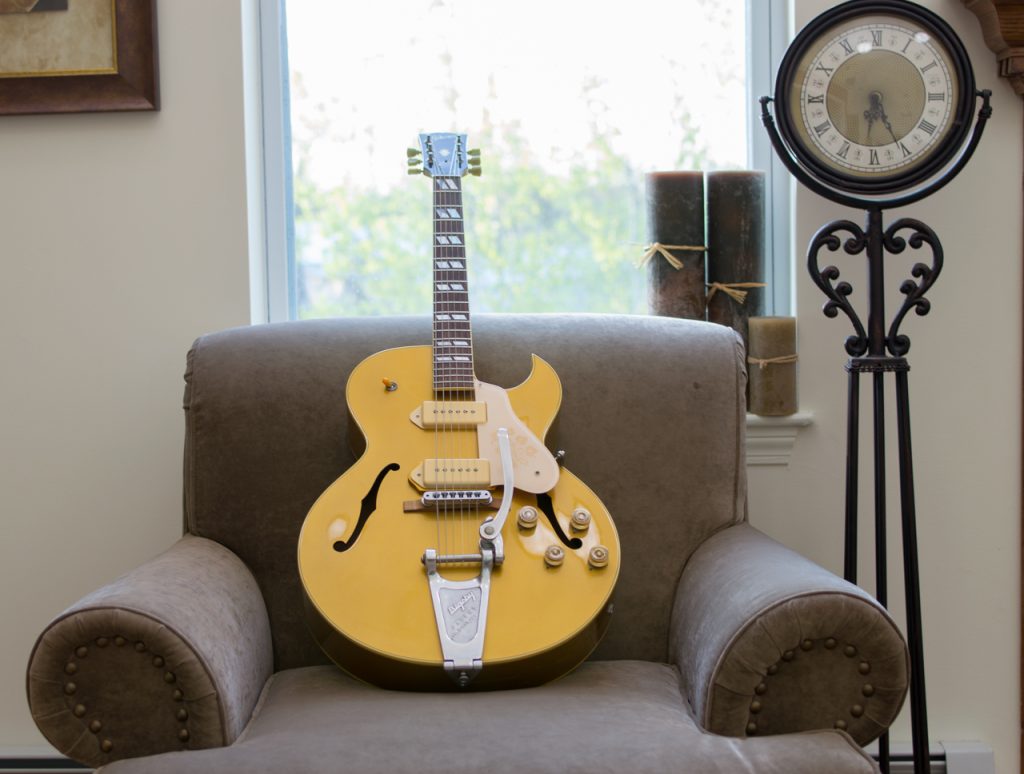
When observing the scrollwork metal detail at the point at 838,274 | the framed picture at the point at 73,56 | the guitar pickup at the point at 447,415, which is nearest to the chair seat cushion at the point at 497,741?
the guitar pickup at the point at 447,415

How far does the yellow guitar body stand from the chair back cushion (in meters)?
0.13

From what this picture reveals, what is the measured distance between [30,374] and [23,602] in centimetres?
46

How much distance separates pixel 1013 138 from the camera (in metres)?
2.03

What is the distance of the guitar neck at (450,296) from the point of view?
65.6 inches

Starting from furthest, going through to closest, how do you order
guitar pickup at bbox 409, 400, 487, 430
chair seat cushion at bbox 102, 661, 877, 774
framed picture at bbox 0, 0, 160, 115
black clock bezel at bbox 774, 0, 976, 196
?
framed picture at bbox 0, 0, 160, 115 → black clock bezel at bbox 774, 0, 976, 196 → guitar pickup at bbox 409, 400, 487, 430 → chair seat cushion at bbox 102, 661, 877, 774

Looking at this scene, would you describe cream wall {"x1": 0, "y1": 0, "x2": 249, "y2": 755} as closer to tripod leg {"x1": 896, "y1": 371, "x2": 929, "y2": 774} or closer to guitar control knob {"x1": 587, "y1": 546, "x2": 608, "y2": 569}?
guitar control knob {"x1": 587, "y1": 546, "x2": 608, "y2": 569}

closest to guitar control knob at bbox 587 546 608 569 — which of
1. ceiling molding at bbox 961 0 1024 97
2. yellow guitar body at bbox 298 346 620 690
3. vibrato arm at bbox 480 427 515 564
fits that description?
yellow guitar body at bbox 298 346 620 690

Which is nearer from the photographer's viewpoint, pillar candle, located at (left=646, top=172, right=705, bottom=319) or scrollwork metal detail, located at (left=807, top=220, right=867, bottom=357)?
scrollwork metal detail, located at (left=807, top=220, right=867, bottom=357)

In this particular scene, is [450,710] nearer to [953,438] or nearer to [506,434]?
[506,434]

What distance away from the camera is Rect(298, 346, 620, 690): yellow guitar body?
143 cm

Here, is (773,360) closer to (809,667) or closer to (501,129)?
(501,129)

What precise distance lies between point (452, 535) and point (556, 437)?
277mm

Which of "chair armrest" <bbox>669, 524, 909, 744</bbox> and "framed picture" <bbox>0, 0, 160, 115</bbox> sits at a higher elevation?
"framed picture" <bbox>0, 0, 160, 115</bbox>

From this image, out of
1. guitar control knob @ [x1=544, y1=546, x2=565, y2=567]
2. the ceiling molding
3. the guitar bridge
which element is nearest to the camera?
the guitar bridge
